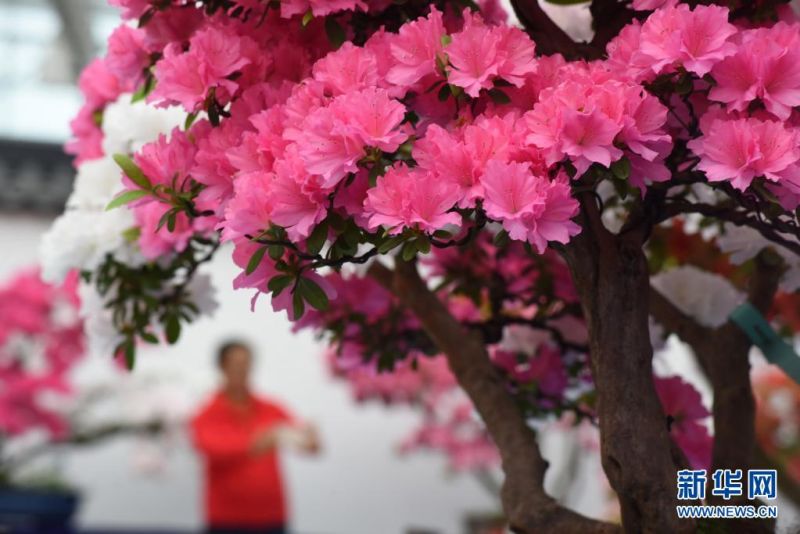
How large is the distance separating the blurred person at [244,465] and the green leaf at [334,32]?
2494 mm

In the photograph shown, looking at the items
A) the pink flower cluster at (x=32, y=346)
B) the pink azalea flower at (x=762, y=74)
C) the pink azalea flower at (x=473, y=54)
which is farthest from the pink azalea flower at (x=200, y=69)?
the pink flower cluster at (x=32, y=346)

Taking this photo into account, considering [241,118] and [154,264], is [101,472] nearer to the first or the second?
[154,264]

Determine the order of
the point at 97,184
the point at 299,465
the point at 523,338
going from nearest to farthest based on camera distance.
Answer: the point at 97,184 < the point at 523,338 < the point at 299,465

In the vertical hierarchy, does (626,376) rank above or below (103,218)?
below

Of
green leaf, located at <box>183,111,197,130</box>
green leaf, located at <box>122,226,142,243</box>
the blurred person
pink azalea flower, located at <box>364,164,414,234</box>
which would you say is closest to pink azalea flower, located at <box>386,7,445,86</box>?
pink azalea flower, located at <box>364,164,414,234</box>

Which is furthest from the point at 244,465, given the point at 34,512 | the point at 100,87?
the point at 100,87

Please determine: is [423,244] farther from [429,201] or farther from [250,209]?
[250,209]

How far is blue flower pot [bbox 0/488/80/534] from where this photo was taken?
9.47ft

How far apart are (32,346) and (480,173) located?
10.6 feet

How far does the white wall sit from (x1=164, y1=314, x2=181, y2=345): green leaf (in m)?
3.74

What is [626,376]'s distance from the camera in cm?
99

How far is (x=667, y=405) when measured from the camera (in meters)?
1.31

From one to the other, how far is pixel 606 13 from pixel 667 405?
0.48 meters

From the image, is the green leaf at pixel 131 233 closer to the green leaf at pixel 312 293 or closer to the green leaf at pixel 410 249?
the green leaf at pixel 312 293
